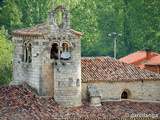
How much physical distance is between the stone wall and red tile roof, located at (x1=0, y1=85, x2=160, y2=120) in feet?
2.71

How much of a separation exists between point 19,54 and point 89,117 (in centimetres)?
922

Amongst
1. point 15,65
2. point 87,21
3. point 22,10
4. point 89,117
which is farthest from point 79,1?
point 89,117

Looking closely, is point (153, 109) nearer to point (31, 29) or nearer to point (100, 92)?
point (100, 92)

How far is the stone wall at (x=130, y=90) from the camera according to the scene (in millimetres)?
A: 49156

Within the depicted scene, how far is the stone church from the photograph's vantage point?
153ft

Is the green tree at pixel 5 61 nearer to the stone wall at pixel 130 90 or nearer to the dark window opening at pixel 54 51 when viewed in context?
the dark window opening at pixel 54 51

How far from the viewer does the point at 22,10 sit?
8494cm

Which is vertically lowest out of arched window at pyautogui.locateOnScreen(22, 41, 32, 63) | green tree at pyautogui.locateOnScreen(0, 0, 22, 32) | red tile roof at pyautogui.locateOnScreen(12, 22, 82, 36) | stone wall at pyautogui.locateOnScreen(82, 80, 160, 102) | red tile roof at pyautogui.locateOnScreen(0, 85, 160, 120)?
red tile roof at pyautogui.locateOnScreen(0, 85, 160, 120)

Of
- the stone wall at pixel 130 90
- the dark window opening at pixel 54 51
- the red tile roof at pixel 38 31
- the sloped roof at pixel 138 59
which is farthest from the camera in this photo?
the sloped roof at pixel 138 59

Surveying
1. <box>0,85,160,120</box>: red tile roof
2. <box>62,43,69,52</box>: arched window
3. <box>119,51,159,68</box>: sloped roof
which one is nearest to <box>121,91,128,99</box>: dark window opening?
<box>0,85,160,120</box>: red tile roof

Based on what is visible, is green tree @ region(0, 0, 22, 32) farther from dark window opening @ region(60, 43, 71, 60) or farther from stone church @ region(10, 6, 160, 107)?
dark window opening @ region(60, 43, 71, 60)

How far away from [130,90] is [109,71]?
2.58 metres

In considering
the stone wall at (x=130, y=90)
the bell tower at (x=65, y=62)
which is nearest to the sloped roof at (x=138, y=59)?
the stone wall at (x=130, y=90)

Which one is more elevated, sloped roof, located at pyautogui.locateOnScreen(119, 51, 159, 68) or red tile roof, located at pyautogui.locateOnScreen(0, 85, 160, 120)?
sloped roof, located at pyautogui.locateOnScreen(119, 51, 159, 68)
